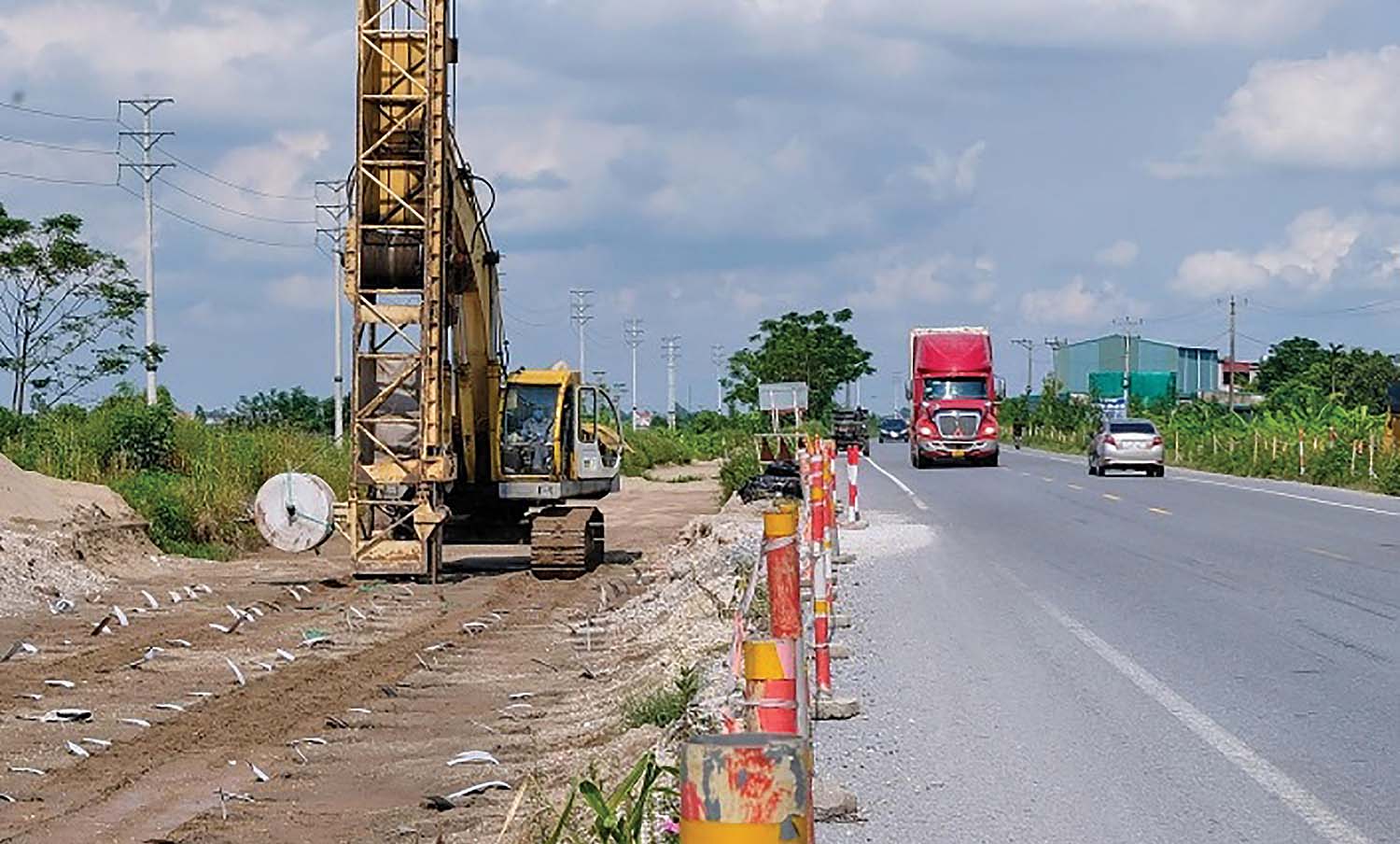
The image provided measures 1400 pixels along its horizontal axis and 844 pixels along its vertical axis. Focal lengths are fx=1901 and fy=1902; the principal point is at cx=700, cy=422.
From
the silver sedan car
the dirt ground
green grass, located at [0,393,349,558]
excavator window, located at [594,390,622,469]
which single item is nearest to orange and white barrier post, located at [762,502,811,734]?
the dirt ground

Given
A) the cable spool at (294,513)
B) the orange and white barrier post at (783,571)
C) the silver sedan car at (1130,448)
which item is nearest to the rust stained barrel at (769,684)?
the orange and white barrier post at (783,571)

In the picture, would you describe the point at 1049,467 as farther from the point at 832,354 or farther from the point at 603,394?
the point at 832,354

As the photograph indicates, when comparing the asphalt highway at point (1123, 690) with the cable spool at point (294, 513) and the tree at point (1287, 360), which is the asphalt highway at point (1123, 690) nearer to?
the cable spool at point (294, 513)

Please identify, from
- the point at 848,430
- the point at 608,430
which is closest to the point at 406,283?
the point at 608,430

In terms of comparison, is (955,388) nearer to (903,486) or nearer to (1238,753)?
(903,486)

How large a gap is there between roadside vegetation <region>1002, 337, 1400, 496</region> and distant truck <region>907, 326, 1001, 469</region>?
792 centimetres

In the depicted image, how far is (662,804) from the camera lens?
821 cm

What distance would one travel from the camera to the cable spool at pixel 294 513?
2366cm

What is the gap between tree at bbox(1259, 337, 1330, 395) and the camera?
120 meters

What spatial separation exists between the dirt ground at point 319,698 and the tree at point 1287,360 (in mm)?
102195

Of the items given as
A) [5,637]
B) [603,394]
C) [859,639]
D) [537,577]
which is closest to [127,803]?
[859,639]

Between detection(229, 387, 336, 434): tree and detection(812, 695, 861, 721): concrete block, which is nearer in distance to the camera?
detection(812, 695, 861, 721): concrete block

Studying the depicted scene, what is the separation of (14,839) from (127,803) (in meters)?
0.98

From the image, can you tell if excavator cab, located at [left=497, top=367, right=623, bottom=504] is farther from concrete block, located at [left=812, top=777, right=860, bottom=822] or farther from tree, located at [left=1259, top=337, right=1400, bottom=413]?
tree, located at [left=1259, top=337, right=1400, bottom=413]
